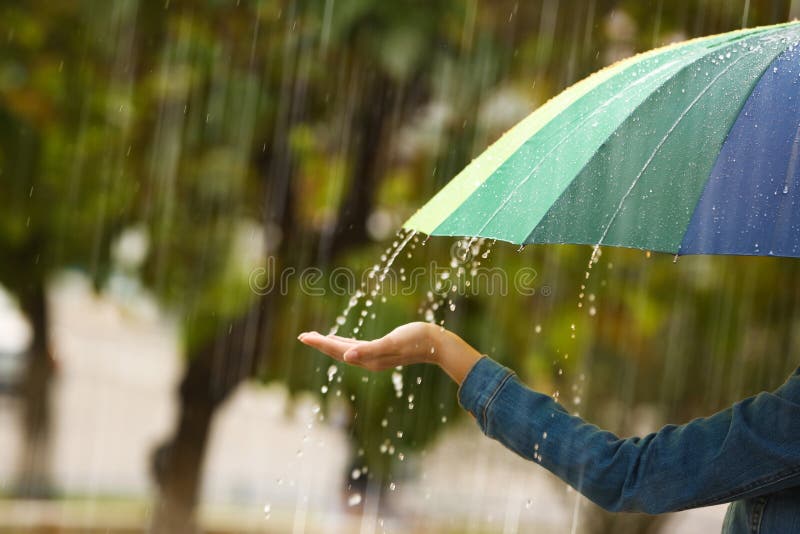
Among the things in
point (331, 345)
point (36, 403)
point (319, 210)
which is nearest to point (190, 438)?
point (319, 210)

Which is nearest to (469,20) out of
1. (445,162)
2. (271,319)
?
(445,162)

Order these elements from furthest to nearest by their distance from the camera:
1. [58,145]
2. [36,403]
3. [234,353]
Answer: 1. [36,403]
2. [234,353]
3. [58,145]

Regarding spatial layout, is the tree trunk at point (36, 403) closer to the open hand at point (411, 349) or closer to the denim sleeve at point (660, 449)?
the open hand at point (411, 349)

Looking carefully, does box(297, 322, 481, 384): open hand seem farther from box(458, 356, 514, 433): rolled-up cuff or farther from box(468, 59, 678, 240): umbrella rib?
box(468, 59, 678, 240): umbrella rib

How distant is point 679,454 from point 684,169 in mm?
576

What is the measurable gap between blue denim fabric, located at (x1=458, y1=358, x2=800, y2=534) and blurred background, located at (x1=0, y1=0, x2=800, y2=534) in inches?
119

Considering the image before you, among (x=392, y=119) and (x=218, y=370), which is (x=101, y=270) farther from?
(x=392, y=119)

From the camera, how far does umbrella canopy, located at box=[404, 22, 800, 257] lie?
1974mm

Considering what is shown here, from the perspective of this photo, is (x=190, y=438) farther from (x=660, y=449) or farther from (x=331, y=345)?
(x=660, y=449)

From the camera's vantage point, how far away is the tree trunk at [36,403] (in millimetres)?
7184

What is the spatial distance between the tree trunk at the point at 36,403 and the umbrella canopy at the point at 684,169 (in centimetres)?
521

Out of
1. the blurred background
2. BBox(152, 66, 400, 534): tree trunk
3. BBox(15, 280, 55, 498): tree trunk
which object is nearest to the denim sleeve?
the blurred background

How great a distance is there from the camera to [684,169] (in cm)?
203

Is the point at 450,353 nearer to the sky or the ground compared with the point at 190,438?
nearer to the sky
